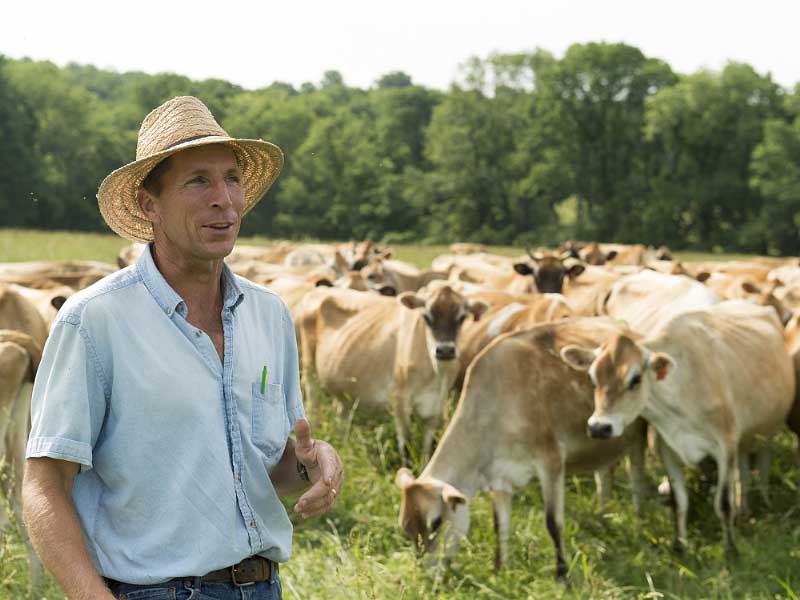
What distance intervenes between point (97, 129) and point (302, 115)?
44.2 ft

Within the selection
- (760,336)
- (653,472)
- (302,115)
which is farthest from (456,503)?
(302,115)

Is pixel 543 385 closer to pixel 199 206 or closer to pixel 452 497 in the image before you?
pixel 452 497

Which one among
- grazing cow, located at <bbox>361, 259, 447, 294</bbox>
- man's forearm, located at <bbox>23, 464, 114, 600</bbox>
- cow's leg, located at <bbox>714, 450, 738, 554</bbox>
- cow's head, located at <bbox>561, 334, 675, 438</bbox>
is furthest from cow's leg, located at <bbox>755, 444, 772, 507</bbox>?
grazing cow, located at <bbox>361, 259, 447, 294</bbox>

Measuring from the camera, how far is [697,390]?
7.20 m

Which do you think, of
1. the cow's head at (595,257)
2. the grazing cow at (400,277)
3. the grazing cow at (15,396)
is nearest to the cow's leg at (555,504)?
the grazing cow at (15,396)

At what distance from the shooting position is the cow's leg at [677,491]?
698 centimetres

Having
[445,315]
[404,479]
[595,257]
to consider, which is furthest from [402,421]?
[595,257]

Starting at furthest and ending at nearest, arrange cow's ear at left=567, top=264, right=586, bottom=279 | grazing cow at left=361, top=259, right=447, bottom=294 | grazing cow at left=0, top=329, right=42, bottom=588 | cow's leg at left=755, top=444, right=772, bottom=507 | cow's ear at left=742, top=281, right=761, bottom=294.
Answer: grazing cow at left=361, top=259, right=447, bottom=294 → cow's ear at left=567, top=264, right=586, bottom=279 → cow's ear at left=742, top=281, right=761, bottom=294 → cow's leg at left=755, top=444, right=772, bottom=507 → grazing cow at left=0, top=329, right=42, bottom=588

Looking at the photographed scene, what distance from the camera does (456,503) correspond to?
6.42 meters

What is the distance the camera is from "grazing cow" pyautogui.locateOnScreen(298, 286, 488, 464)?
28.5 ft

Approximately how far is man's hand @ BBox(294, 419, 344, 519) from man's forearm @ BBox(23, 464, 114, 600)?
0.50m

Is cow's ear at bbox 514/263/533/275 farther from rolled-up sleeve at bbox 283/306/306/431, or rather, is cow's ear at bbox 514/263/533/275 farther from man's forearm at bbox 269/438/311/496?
man's forearm at bbox 269/438/311/496

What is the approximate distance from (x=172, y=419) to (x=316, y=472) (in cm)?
42

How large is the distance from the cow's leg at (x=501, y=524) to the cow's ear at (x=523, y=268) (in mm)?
7342
